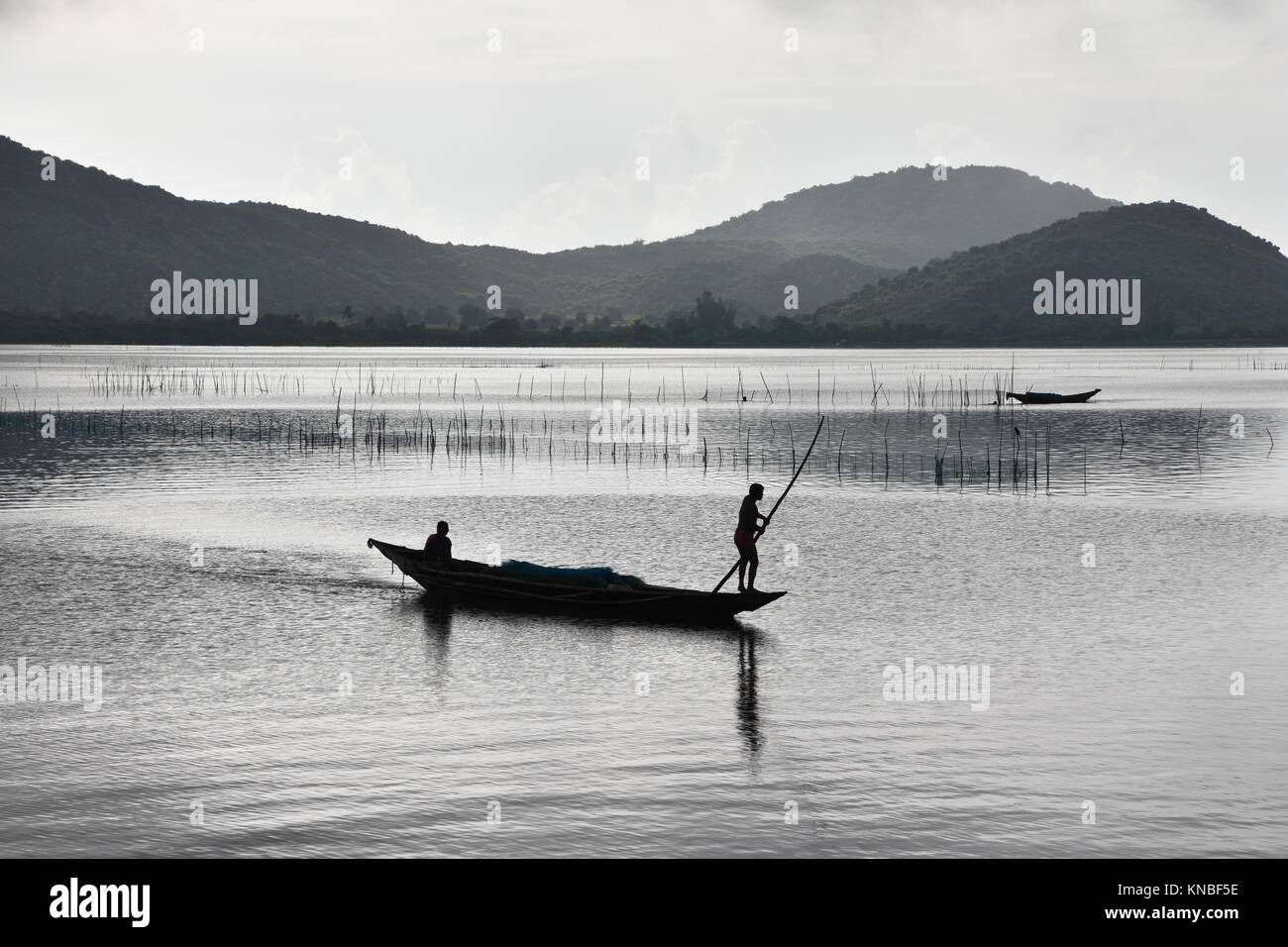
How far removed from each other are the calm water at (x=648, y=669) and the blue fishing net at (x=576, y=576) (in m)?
1.01

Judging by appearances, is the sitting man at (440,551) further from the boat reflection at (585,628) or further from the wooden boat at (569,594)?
the boat reflection at (585,628)

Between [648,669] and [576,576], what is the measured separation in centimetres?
503

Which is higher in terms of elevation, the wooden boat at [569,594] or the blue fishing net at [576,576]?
the blue fishing net at [576,576]

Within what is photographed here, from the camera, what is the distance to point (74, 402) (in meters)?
109

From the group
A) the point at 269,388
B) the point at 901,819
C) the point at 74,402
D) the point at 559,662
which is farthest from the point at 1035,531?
the point at 269,388

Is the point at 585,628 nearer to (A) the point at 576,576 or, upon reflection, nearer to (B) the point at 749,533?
(A) the point at 576,576

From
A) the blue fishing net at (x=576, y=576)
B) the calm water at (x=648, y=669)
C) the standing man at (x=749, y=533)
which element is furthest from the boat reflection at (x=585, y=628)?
the standing man at (x=749, y=533)

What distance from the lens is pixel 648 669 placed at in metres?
25.2

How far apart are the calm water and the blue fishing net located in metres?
1.01

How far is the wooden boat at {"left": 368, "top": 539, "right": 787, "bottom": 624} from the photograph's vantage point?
93.5 feet

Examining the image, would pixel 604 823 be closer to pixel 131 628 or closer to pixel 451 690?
pixel 451 690

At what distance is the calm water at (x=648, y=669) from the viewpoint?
16.8 m
